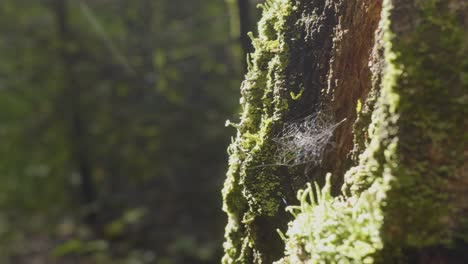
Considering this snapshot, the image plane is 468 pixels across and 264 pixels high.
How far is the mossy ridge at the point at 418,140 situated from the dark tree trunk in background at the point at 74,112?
21.4 feet

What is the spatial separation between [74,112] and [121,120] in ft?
2.62

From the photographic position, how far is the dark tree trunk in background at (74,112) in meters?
7.12

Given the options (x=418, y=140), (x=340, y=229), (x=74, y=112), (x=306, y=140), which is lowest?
(x=340, y=229)

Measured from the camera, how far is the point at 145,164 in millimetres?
7266

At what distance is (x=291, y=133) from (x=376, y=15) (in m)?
0.51

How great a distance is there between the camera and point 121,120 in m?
7.12

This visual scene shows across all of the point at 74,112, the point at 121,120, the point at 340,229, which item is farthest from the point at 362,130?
the point at 74,112

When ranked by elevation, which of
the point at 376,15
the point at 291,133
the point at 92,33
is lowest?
the point at 291,133

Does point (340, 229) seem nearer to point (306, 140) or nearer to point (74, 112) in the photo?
point (306, 140)

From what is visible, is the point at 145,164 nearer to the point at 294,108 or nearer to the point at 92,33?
the point at 92,33

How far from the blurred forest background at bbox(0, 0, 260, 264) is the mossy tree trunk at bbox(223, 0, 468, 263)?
4.48 m

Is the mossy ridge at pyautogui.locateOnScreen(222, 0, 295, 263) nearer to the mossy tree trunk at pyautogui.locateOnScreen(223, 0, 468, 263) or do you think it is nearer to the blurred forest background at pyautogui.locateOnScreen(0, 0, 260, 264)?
the mossy tree trunk at pyautogui.locateOnScreen(223, 0, 468, 263)

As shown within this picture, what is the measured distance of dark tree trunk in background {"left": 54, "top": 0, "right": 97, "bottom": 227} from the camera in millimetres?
7125

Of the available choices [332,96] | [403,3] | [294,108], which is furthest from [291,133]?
[403,3]
